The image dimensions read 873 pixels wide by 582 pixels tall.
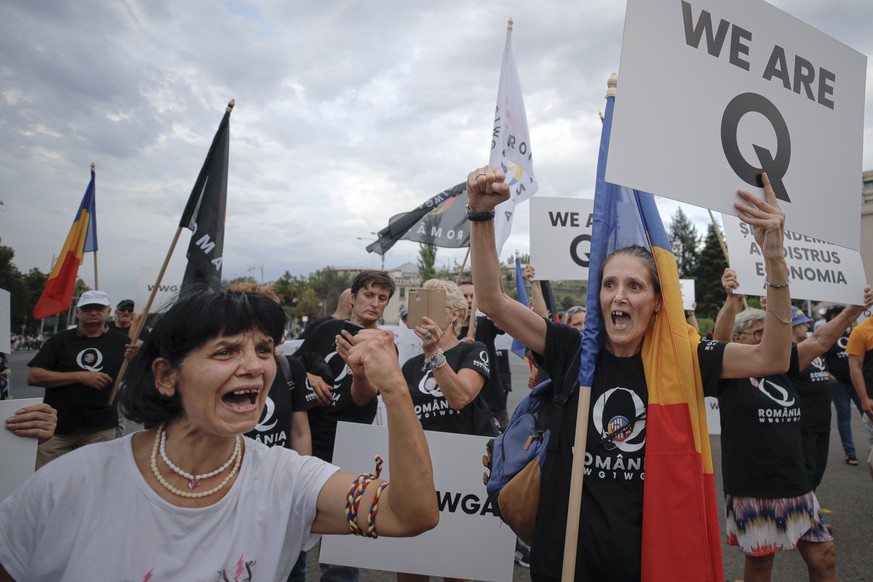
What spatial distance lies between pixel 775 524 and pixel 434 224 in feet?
15.2

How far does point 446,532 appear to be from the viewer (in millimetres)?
3121

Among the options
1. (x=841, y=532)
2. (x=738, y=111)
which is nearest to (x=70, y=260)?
(x=738, y=111)

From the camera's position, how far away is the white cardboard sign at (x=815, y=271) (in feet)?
12.3

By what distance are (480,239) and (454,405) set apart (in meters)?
1.24

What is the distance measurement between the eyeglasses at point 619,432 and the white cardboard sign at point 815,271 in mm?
2153

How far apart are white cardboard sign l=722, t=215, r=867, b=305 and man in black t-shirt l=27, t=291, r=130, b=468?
5.54 metres

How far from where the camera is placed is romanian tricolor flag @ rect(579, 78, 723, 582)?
75.9 inches

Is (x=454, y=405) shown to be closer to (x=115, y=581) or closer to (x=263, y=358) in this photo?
(x=263, y=358)

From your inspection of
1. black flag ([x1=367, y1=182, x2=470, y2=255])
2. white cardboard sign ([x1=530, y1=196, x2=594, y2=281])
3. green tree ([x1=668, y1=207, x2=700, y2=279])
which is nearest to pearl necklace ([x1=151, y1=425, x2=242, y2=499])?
white cardboard sign ([x1=530, y1=196, x2=594, y2=281])

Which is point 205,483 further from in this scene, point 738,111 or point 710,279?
point 710,279

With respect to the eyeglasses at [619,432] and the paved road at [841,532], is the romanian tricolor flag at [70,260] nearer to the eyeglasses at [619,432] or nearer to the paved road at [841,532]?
the paved road at [841,532]

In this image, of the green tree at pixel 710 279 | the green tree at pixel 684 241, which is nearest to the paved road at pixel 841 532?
the green tree at pixel 710 279

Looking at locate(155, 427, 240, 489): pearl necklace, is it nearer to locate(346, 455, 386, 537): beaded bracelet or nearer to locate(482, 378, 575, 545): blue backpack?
locate(346, 455, 386, 537): beaded bracelet

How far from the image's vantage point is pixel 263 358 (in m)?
1.71
